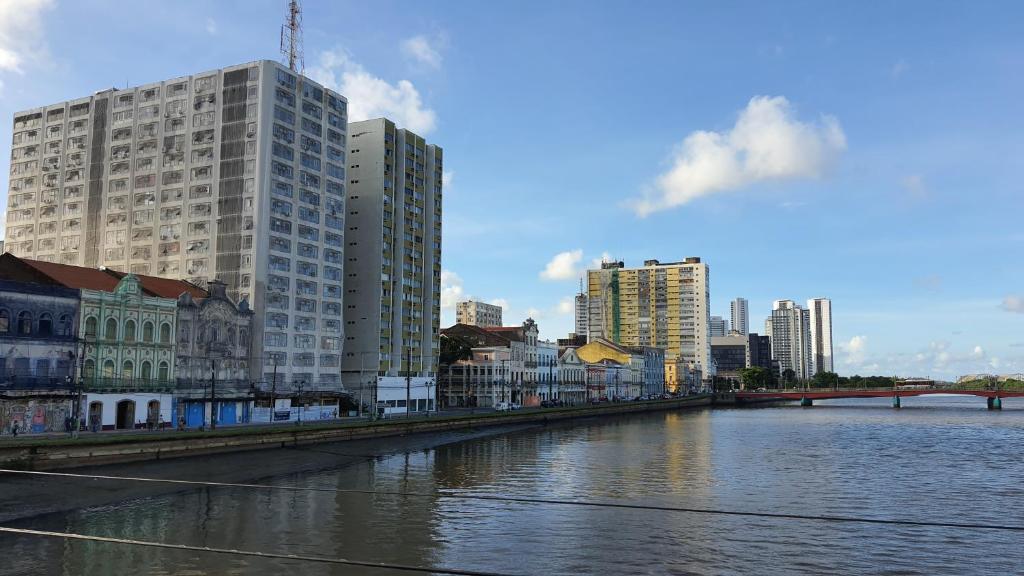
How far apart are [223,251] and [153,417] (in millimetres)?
36539

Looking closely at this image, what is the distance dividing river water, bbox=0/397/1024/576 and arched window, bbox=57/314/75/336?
35958 millimetres

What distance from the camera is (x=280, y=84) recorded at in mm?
123938

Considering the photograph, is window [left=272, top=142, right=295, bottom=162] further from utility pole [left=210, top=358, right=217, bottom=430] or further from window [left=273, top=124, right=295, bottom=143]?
utility pole [left=210, top=358, right=217, bottom=430]

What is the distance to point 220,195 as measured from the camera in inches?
4798

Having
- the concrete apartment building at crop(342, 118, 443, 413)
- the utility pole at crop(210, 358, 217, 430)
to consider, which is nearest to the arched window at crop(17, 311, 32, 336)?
the utility pole at crop(210, 358, 217, 430)

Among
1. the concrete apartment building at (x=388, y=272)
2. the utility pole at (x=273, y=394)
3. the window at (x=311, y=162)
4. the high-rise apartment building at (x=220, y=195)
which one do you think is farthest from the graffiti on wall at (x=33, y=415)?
the concrete apartment building at (x=388, y=272)

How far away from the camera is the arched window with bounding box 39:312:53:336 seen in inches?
3169

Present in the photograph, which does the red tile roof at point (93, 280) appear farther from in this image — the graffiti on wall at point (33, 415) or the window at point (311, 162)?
the window at point (311, 162)

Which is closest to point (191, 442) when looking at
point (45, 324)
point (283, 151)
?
point (45, 324)

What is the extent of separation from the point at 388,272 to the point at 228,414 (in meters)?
50.3

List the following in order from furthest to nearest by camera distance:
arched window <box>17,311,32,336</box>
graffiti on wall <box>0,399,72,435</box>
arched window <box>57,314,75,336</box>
Result: 1. arched window <box>57,314,75,336</box>
2. arched window <box>17,311,32,336</box>
3. graffiti on wall <box>0,399,72,435</box>

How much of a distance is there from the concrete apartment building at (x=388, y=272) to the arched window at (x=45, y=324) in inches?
2376

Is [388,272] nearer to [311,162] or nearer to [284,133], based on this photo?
[311,162]

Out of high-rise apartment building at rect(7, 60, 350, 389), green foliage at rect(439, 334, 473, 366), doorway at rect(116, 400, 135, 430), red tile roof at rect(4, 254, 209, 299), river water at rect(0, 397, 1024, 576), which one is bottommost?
river water at rect(0, 397, 1024, 576)
